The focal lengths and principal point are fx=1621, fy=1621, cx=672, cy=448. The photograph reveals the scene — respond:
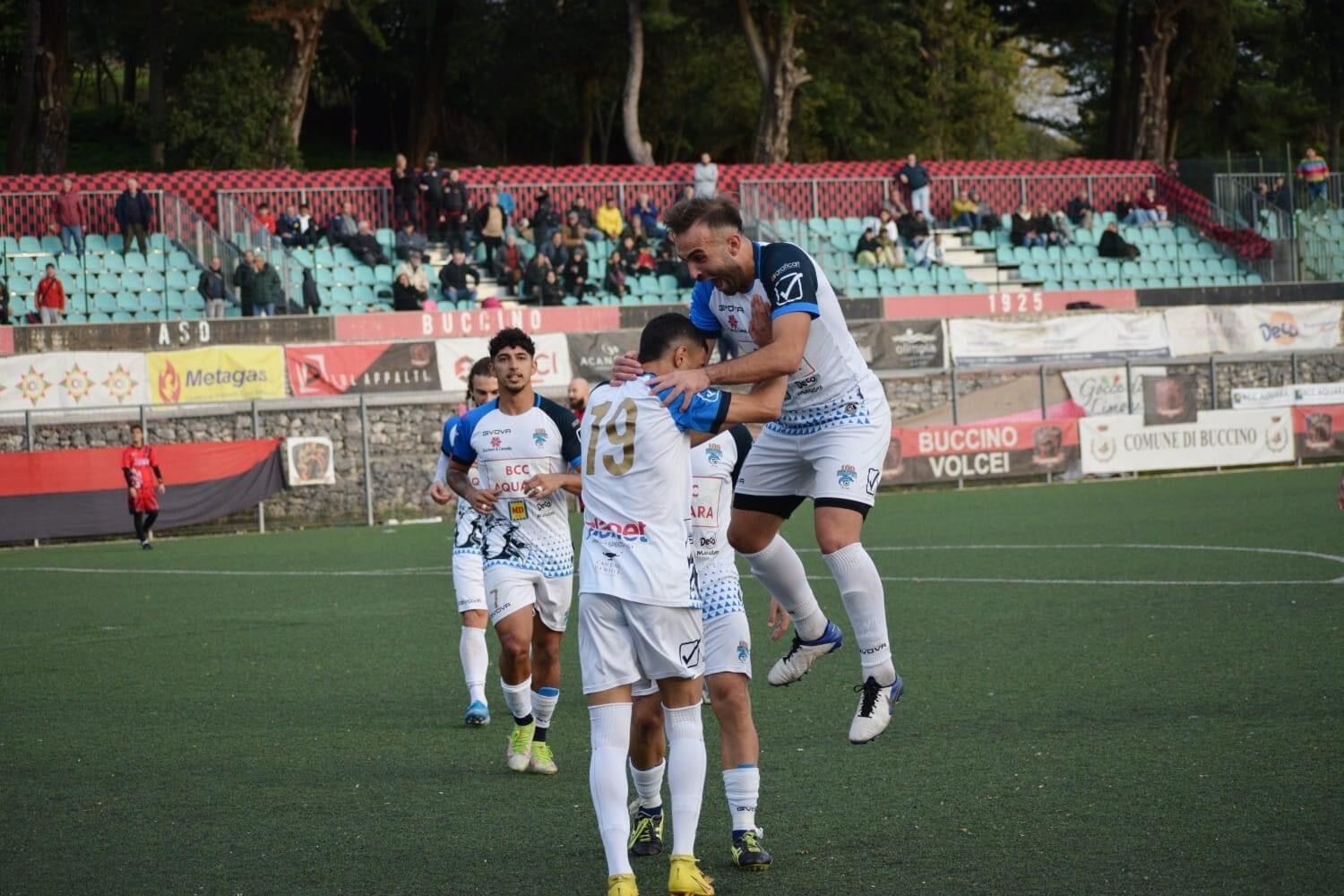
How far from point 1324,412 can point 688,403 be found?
26587 millimetres

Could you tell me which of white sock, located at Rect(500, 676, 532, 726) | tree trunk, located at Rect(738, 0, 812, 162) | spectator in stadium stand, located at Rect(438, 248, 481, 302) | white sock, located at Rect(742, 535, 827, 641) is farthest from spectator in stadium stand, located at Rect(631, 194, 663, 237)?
white sock, located at Rect(742, 535, 827, 641)

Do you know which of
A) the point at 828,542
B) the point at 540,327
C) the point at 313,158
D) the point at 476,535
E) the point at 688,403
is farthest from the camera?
the point at 313,158

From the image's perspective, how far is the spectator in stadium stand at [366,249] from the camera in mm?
29812

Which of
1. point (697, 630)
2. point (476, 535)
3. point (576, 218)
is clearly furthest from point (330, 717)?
point (576, 218)

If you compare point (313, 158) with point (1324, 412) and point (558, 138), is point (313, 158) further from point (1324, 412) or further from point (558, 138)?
point (1324, 412)

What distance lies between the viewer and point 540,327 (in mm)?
28688

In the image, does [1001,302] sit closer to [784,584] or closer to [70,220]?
[70,220]

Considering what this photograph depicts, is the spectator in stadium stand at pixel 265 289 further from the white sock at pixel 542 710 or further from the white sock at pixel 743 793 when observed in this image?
the white sock at pixel 743 793

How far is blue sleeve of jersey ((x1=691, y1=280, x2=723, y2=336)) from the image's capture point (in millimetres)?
6684

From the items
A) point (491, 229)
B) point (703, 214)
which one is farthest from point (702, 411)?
point (491, 229)

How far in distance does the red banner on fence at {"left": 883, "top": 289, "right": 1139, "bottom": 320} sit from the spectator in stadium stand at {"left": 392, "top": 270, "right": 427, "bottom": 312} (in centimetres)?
867

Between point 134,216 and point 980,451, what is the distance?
1535 cm

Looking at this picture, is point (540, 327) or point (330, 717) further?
point (540, 327)

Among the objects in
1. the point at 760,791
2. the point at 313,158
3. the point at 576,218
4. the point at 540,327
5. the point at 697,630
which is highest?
the point at 313,158
